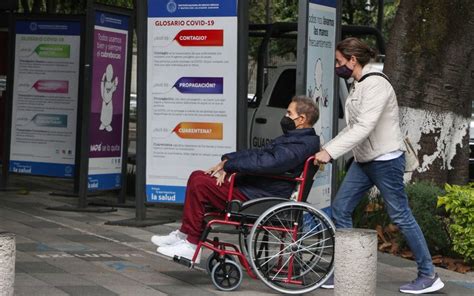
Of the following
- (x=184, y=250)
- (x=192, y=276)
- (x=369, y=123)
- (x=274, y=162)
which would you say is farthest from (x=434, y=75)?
(x=184, y=250)

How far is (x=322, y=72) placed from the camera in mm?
9906

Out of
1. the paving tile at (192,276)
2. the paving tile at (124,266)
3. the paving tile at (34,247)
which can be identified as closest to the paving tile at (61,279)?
the paving tile at (124,266)

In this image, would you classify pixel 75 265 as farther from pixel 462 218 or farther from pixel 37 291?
pixel 462 218

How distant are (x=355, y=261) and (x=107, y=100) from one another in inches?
238

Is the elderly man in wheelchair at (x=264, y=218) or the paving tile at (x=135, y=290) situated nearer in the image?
the paving tile at (x=135, y=290)

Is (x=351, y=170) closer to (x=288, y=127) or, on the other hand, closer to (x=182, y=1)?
(x=288, y=127)

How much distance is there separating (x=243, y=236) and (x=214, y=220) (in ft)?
1.11

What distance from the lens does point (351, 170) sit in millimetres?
8555

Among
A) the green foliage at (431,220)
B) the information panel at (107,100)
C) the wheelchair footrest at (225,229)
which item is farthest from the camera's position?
the information panel at (107,100)

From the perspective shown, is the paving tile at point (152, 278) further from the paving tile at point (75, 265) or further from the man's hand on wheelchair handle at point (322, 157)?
the man's hand on wheelchair handle at point (322, 157)

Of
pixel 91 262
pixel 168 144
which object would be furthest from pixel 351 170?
pixel 168 144

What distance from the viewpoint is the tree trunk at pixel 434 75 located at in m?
11.1

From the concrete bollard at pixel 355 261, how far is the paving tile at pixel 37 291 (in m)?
1.88

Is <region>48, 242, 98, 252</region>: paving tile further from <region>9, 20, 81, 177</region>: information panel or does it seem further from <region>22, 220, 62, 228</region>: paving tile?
<region>9, 20, 81, 177</region>: information panel
